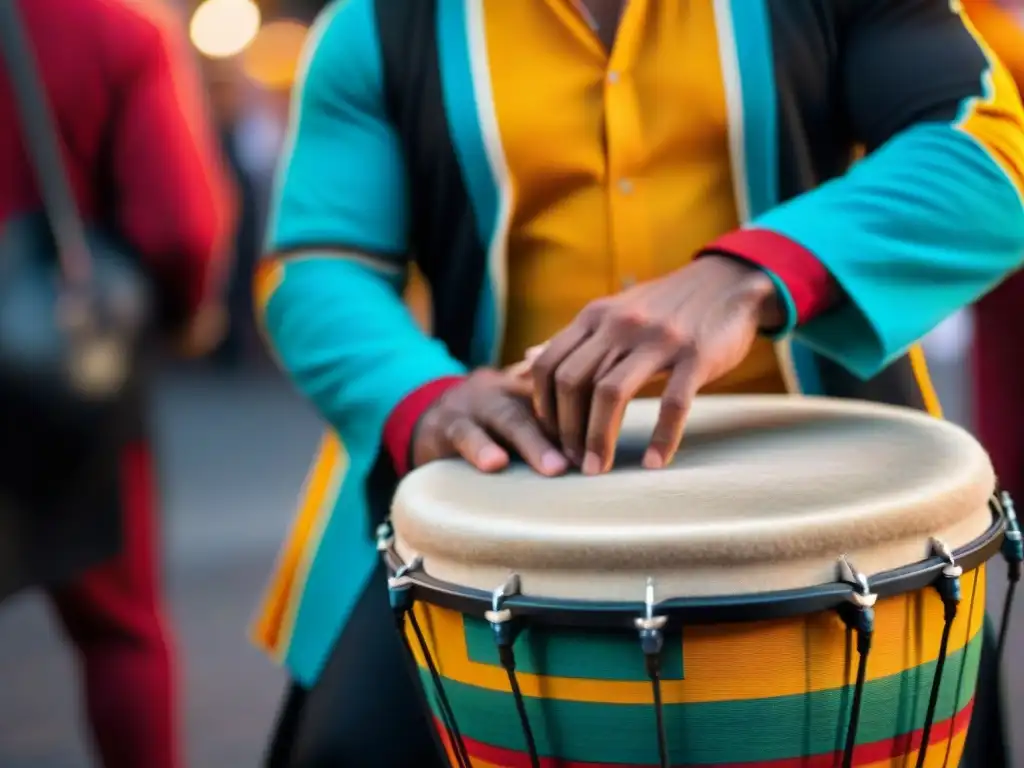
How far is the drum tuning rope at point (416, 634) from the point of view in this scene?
2.73ft

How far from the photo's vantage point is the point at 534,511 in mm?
786

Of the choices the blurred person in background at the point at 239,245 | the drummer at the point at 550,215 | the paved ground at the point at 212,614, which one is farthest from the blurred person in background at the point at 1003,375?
the blurred person in background at the point at 239,245

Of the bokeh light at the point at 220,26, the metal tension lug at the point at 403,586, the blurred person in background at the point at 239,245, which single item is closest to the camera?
the metal tension lug at the point at 403,586

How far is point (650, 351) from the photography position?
0.85m

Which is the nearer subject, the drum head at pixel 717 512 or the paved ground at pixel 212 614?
the drum head at pixel 717 512

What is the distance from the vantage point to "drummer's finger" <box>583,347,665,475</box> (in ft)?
2.73

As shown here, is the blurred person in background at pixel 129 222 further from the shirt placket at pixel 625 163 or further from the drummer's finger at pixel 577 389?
the drummer's finger at pixel 577 389

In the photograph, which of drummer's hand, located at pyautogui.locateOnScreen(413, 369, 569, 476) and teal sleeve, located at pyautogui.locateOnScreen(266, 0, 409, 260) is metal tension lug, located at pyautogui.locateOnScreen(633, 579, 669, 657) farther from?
teal sleeve, located at pyautogui.locateOnScreen(266, 0, 409, 260)

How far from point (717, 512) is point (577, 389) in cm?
15

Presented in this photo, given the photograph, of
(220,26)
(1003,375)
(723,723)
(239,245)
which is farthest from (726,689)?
(220,26)

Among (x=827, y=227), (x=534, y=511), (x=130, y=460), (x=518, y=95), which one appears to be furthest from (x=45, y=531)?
(x=827, y=227)

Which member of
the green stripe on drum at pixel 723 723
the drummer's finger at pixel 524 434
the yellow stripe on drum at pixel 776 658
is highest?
the drummer's finger at pixel 524 434

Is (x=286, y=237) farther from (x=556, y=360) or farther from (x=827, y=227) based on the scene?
(x=827, y=227)

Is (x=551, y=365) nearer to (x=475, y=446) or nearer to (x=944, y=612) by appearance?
(x=475, y=446)
